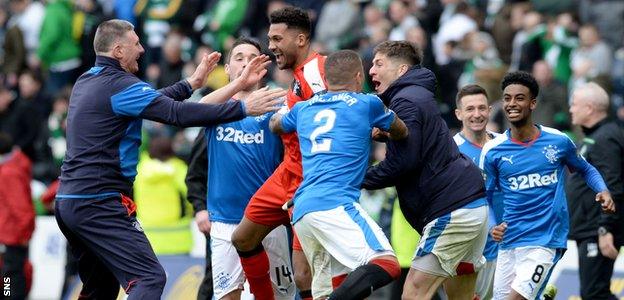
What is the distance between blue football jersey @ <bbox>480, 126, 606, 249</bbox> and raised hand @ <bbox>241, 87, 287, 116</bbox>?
2295 mm

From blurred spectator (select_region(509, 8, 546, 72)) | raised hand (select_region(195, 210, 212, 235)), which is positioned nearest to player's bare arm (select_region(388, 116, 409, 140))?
raised hand (select_region(195, 210, 212, 235))

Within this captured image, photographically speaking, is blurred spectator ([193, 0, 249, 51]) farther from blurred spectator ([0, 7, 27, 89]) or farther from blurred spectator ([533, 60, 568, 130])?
blurred spectator ([533, 60, 568, 130])

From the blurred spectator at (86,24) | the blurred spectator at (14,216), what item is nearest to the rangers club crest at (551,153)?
the blurred spectator at (14,216)

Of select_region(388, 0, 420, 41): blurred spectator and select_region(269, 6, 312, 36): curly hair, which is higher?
select_region(269, 6, 312, 36): curly hair

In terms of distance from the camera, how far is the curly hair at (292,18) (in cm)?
1157

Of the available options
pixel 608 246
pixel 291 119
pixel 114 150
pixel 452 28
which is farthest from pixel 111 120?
pixel 452 28

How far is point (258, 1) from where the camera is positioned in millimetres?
23953

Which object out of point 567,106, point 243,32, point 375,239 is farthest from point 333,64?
point 243,32

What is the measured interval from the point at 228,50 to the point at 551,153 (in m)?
11.6

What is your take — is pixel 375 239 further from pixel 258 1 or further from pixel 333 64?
pixel 258 1

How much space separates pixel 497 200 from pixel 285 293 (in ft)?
7.35

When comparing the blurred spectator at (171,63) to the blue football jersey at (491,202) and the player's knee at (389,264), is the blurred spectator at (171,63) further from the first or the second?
the player's knee at (389,264)

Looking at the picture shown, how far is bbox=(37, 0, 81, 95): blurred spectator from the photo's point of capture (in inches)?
963

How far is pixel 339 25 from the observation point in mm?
22688
